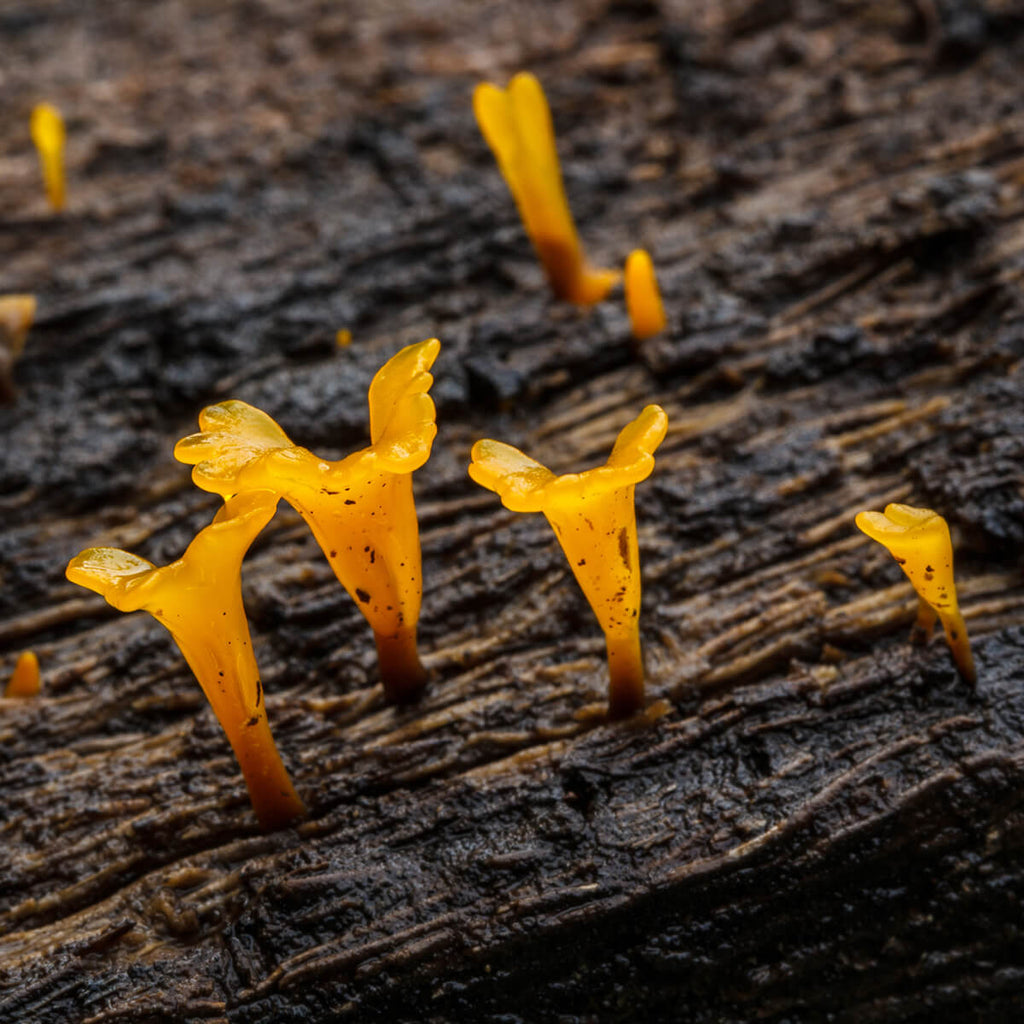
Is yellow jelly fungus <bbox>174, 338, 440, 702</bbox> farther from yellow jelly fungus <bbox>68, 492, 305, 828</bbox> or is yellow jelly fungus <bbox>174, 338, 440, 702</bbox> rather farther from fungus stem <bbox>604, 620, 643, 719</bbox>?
fungus stem <bbox>604, 620, 643, 719</bbox>

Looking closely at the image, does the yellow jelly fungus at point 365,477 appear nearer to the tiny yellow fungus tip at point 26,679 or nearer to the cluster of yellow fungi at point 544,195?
Answer: the tiny yellow fungus tip at point 26,679

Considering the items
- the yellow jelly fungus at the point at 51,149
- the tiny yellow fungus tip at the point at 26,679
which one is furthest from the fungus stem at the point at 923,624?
the yellow jelly fungus at the point at 51,149

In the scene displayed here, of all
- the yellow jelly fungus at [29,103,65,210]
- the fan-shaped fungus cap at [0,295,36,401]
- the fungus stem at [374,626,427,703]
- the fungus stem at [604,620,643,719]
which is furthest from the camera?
the yellow jelly fungus at [29,103,65,210]

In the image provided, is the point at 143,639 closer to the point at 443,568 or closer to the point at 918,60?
the point at 443,568

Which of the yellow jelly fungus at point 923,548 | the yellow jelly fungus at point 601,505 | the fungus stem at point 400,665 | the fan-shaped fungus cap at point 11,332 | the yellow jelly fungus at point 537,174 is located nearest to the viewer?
the yellow jelly fungus at point 601,505

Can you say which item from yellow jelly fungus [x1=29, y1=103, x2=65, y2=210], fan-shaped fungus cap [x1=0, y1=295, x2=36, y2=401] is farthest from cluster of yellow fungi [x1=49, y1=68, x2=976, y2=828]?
yellow jelly fungus [x1=29, y1=103, x2=65, y2=210]
